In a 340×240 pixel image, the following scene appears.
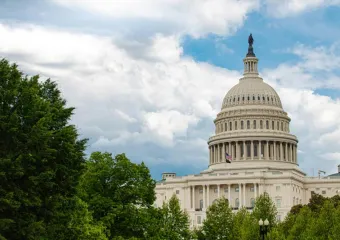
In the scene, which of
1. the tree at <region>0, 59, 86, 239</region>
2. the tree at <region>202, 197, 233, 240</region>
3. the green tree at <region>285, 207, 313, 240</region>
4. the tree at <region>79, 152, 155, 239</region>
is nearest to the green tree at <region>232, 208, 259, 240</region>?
the tree at <region>202, 197, 233, 240</region>

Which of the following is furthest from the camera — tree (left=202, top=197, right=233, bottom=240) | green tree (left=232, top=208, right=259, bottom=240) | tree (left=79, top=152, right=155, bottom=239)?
tree (left=202, top=197, right=233, bottom=240)

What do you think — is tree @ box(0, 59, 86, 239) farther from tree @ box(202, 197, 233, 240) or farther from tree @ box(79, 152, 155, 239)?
tree @ box(202, 197, 233, 240)

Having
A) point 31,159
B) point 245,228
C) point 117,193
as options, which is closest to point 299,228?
point 245,228

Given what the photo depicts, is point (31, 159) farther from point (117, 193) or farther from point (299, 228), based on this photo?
point (299, 228)

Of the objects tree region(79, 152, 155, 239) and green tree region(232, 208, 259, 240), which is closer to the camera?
tree region(79, 152, 155, 239)

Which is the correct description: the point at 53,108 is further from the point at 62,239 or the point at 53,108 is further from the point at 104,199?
the point at 104,199

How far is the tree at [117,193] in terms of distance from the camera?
89312 millimetres

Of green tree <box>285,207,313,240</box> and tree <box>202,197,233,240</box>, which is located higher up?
tree <box>202,197,233,240</box>

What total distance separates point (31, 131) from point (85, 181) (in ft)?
91.6

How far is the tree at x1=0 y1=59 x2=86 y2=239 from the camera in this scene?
2399 inches

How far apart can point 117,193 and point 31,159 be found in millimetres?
29766

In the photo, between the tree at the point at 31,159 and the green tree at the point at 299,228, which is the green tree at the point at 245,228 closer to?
the green tree at the point at 299,228

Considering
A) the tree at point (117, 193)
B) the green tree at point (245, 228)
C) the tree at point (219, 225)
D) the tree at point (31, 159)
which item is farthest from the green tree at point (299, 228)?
the tree at point (31, 159)

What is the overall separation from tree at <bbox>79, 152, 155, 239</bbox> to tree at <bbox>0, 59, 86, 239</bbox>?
70.3 ft
